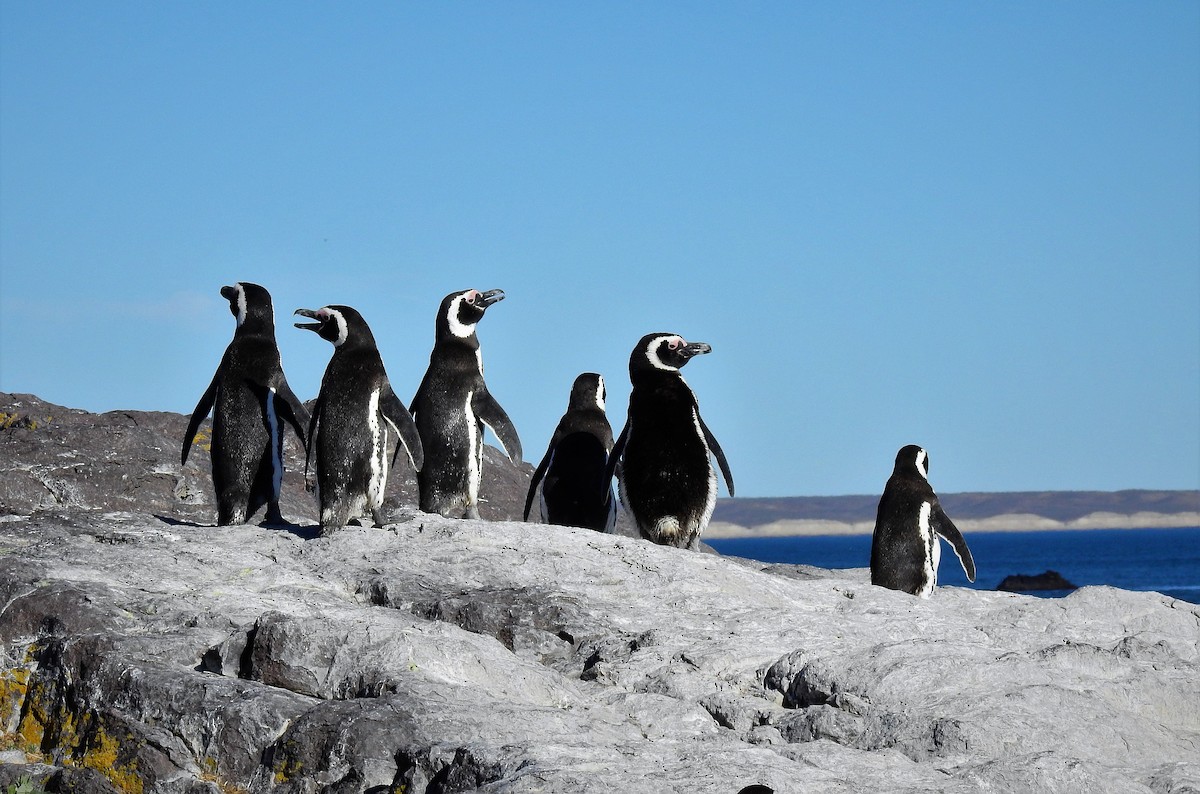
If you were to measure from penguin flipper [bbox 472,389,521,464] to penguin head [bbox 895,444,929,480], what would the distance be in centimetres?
311

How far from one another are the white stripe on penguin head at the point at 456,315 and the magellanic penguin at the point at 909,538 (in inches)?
141

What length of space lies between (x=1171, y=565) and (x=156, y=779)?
84692mm

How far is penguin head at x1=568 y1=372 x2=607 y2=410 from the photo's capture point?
12.0m

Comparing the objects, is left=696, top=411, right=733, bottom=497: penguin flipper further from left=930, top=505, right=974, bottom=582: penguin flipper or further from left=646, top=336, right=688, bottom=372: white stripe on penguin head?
left=930, top=505, right=974, bottom=582: penguin flipper

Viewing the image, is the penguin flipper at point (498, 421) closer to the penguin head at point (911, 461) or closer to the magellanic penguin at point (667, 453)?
the magellanic penguin at point (667, 453)

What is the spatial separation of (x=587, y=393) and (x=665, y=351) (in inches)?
66.6

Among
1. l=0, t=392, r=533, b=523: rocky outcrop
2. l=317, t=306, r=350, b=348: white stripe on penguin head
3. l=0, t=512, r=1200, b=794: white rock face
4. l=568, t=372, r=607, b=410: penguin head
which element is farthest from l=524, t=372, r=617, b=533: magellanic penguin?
l=0, t=512, r=1200, b=794: white rock face

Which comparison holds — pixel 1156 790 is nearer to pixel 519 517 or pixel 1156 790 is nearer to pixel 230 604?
pixel 230 604

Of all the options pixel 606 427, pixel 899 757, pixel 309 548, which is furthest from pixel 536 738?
pixel 606 427

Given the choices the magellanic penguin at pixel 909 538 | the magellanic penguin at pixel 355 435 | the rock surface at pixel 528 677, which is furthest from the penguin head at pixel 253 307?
the magellanic penguin at pixel 909 538

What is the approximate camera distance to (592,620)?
673cm

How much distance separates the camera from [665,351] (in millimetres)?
10406

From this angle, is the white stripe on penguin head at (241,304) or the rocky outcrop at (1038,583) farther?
the rocky outcrop at (1038,583)

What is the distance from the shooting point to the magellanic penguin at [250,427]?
9781 millimetres
